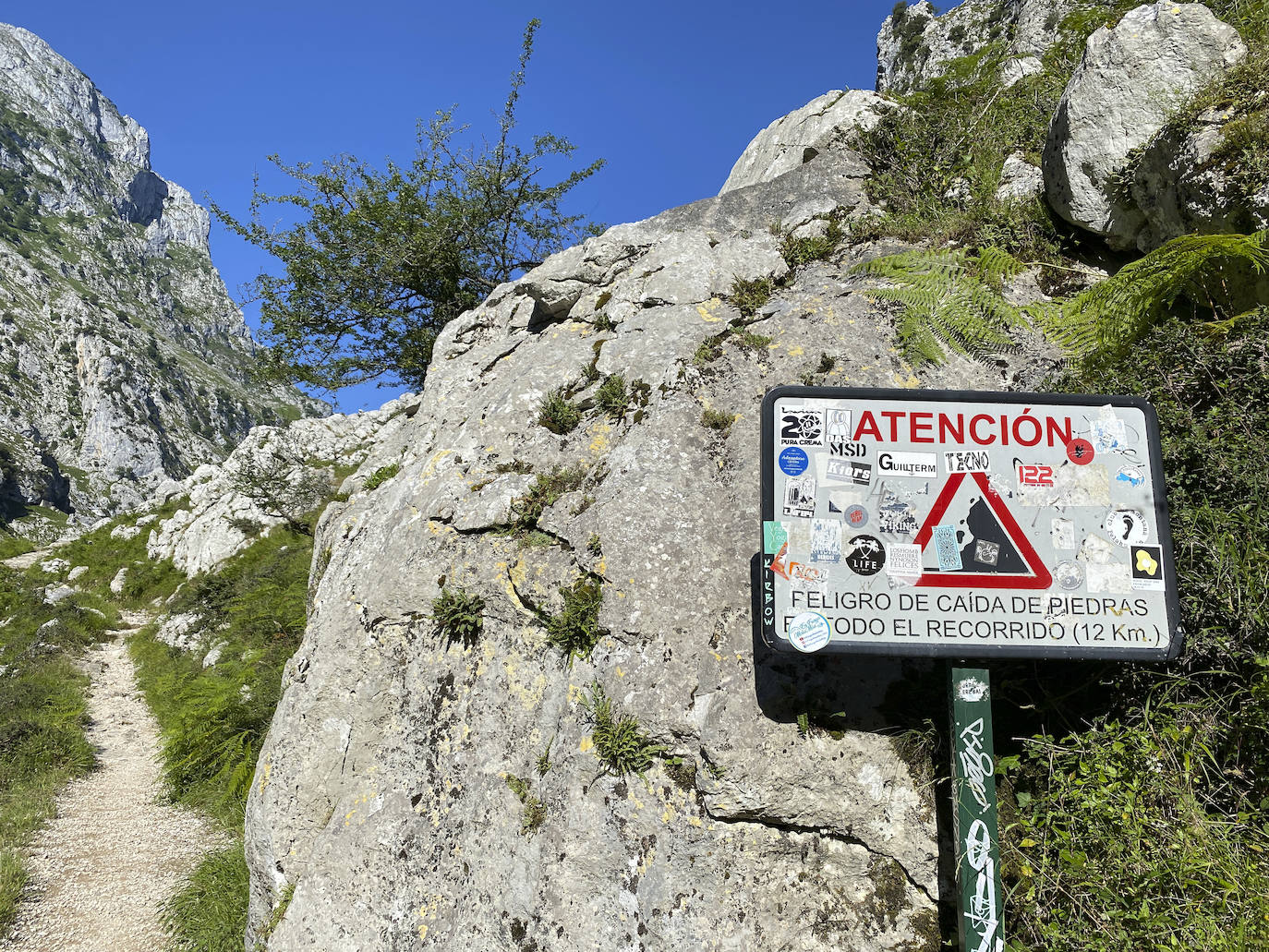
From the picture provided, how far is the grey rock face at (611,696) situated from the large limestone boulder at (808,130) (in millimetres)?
3295

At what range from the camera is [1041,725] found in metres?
3.83

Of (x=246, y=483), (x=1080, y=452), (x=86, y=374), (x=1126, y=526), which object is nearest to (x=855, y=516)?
(x=1080, y=452)

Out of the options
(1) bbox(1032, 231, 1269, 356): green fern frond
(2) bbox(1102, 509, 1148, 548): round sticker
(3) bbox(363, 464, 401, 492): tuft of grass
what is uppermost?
(1) bbox(1032, 231, 1269, 356): green fern frond

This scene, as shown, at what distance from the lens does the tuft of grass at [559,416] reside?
6027 millimetres

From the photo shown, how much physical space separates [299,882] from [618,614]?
2.94m

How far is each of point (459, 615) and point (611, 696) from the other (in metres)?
1.41

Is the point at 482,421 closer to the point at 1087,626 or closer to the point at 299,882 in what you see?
the point at 299,882

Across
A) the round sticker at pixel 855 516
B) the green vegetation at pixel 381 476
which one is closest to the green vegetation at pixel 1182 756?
the round sticker at pixel 855 516

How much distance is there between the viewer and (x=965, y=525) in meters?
3.56

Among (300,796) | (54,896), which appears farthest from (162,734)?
(300,796)

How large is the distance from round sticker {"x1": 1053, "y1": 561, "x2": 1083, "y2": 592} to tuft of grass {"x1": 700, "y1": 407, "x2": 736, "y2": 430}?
2.55m

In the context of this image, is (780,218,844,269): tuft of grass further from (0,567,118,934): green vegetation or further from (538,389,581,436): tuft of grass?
(0,567,118,934): green vegetation

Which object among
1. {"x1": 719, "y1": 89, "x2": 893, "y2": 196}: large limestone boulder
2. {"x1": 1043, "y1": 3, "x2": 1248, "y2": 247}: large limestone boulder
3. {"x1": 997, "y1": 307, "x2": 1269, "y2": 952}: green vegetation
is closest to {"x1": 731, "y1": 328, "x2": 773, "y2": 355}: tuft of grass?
{"x1": 997, "y1": 307, "x2": 1269, "y2": 952}: green vegetation

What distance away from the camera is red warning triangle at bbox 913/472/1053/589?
11.3 ft
